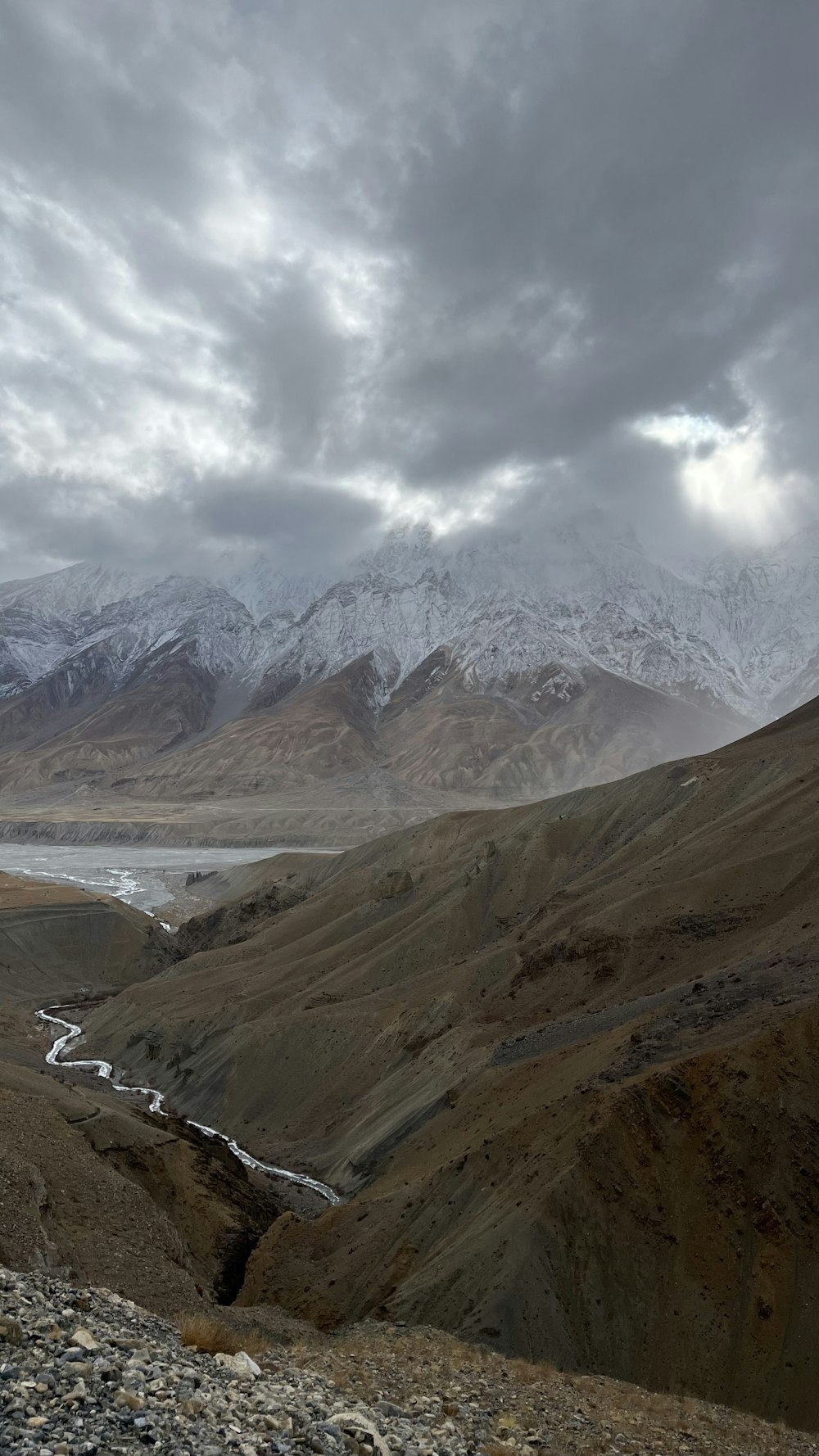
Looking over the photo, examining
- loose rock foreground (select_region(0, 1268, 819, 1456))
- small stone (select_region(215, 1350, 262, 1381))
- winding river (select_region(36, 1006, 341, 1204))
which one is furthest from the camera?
winding river (select_region(36, 1006, 341, 1204))

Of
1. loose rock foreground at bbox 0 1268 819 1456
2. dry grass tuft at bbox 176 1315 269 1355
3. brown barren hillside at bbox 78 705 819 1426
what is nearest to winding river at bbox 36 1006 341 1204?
brown barren hillside at bbox 78 705 819 1426

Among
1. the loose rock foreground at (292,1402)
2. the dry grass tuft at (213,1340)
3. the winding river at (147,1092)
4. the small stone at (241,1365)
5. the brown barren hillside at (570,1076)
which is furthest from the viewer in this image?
the winding river at (147,1092)

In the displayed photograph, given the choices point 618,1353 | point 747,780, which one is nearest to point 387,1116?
point 618,1353

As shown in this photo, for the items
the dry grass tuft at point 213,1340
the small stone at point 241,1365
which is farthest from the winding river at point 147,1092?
the small stone at point 241,1365

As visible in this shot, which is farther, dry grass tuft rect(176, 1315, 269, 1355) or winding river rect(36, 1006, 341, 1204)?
winding river rect(36, 1006, 341, 1204)

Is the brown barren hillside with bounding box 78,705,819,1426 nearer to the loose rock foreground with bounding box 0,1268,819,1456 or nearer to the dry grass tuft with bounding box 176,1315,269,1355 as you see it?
the loose rock foreground with bounding box 0,1268,819,1456

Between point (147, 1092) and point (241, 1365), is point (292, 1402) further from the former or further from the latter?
point (147, 1092)

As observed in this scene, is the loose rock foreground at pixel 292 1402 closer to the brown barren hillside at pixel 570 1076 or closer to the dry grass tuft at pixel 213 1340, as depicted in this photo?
the dry grass tuft at pixel 213 1340
